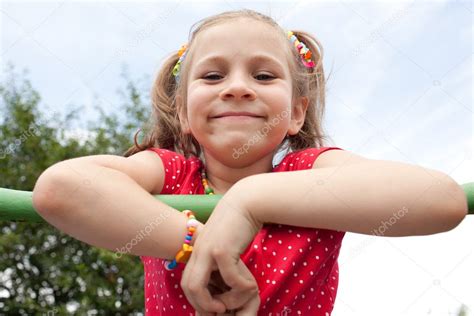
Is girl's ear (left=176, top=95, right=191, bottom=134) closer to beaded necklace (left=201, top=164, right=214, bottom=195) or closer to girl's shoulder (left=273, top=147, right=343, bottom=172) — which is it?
beaded necklace (left=201, top=164, right=214, bottom=195)

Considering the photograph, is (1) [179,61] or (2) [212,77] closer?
(2) [212,77]

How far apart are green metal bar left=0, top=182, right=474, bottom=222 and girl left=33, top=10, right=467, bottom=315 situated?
0.17 ft

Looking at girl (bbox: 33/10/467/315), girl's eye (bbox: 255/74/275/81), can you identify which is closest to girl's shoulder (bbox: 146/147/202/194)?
girl (bbox: 33/10/467/315)

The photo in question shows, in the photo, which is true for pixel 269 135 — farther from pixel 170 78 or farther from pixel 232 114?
pixel 170 78

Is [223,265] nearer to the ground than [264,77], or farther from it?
nearer to the ground

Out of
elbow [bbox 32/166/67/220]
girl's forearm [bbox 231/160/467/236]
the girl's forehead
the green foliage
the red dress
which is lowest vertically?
the green foliage

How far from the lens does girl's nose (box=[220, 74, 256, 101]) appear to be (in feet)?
4.95

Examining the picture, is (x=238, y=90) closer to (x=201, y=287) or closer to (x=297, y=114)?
(x=297, y=114)

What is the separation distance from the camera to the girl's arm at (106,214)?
124cm

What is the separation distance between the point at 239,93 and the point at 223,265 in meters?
0.47

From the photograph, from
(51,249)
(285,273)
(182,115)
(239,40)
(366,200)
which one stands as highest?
(239,40)

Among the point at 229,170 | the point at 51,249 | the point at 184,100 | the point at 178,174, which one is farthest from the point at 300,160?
the point at 51,249

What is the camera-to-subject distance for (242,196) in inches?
49.4

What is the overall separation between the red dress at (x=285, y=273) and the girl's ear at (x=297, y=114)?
0.94 feet
